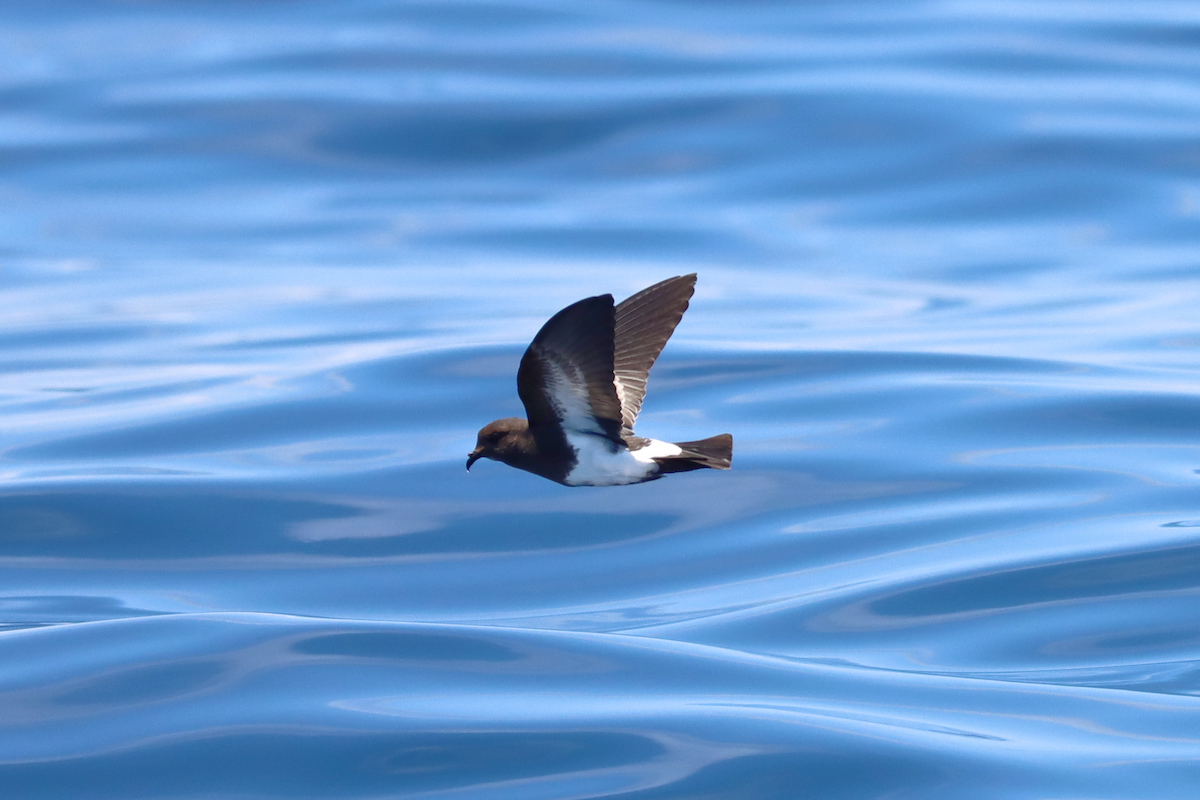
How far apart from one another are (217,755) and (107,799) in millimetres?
427

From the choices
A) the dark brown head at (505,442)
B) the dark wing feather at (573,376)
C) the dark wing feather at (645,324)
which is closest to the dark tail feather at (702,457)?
the dark wing feather at (573,376)

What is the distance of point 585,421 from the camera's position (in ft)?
19.3

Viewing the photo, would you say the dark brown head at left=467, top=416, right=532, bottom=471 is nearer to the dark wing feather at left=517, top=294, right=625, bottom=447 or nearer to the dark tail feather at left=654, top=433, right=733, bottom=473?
the dark wing feather at left=517, top=294, right=625, bottom=447

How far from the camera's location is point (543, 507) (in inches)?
373

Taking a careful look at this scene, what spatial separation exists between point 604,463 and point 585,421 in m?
0.18

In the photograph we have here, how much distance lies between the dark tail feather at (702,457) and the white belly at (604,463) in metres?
0.04

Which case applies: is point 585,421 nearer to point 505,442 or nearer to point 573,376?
point 573,376

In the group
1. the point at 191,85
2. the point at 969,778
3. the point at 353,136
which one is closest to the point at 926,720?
the point at 969,778

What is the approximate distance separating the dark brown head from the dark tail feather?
1.69ft

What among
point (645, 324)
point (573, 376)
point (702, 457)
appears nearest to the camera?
point (573, 376)

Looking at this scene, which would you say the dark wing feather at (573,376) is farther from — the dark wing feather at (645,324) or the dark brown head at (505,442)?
the dark wing feather at (645,324)

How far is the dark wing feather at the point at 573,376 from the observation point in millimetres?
5359

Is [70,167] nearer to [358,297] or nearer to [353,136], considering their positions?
[353,136]

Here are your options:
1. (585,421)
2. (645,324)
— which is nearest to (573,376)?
(585,421)
